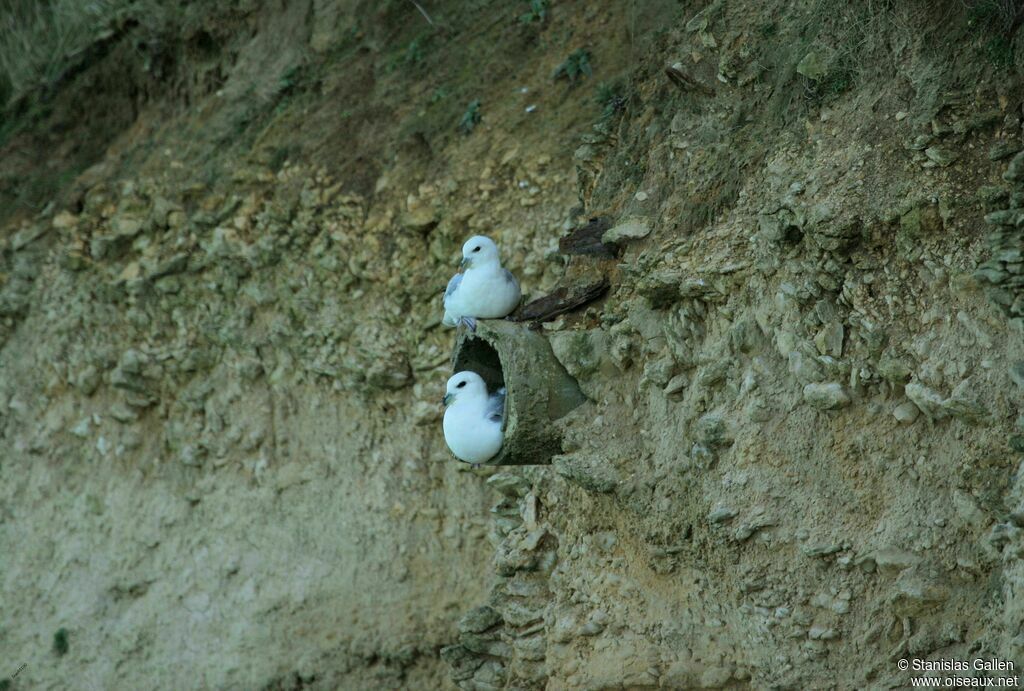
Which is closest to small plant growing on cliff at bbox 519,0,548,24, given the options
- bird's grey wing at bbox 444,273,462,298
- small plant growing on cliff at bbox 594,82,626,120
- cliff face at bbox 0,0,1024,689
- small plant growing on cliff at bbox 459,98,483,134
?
cliff face at bbox 0,0,1024,689

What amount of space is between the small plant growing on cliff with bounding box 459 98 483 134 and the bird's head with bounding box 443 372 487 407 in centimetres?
242

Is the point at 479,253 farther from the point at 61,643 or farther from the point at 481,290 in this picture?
the point at 61,643

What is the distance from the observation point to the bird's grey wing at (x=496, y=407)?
5426 mm

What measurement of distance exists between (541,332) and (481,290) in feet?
1.17

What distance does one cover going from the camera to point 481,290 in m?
5.75

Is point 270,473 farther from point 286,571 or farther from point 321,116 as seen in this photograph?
point 321,116

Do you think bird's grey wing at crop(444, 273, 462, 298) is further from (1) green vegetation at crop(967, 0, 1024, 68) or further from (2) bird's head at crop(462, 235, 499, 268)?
(1) green vegetation at crop(967, 0, 1024, 68)

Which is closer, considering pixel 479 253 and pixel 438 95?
pixel 479 253

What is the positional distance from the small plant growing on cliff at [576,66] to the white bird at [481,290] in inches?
72.3

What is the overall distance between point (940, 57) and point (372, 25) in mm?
4573

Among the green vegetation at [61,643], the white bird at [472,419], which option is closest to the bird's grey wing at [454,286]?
the white bird at [472,419]

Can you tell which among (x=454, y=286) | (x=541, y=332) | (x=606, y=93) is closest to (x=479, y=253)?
(x=454, y=286)

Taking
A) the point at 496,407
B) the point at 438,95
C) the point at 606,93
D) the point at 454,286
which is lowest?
the point at 496,407

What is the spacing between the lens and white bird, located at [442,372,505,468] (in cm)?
534
